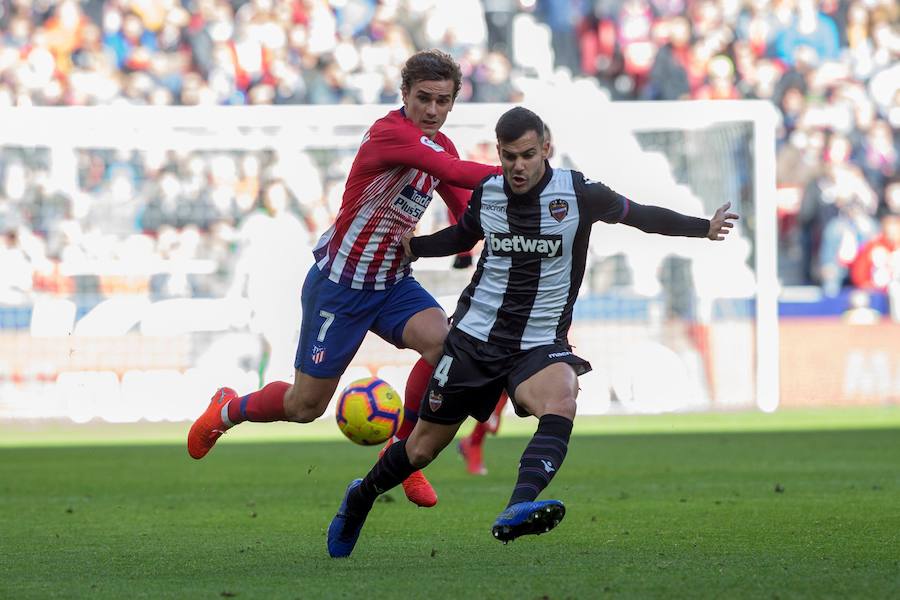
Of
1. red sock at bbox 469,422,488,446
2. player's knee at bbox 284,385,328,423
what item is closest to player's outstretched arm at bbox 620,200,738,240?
player's knee at bbox 284,385,328,423

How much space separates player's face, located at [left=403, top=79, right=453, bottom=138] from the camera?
6793 millimetres

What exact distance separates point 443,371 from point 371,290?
1315mm

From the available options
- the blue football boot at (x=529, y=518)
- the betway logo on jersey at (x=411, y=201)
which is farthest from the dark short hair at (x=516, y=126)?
the blue football boot at (x=529, y=518)

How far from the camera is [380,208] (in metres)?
7.22

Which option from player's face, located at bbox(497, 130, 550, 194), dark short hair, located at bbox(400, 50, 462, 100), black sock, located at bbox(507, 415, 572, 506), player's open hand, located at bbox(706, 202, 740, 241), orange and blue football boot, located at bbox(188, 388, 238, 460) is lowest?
orange and blue football boot, located at bbox(188, 388, 238, 460)

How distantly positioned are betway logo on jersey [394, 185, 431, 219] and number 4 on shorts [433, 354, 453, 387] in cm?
126

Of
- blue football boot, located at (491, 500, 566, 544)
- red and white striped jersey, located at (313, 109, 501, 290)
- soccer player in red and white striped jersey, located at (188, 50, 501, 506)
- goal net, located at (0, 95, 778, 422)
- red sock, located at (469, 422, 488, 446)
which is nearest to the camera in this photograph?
blue football boot, located at (491, 500, 566, 544)

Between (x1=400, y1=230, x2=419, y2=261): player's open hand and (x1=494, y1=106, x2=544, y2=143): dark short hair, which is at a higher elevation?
(x1=494, y1=106, x2=544, y2=143): dark short hair

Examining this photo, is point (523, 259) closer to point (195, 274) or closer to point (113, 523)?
point (113, 523)

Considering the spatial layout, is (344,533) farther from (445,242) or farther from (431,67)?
(431,67)

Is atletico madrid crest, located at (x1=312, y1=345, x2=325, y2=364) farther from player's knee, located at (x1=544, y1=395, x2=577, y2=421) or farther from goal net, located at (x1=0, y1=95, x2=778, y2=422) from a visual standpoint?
goal net, located at (x1=0, y1=95, x2=778, y2=422)

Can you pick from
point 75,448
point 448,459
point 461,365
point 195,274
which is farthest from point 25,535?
point 195,274

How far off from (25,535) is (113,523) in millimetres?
617

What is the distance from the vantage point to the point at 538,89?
1684 centimetres
